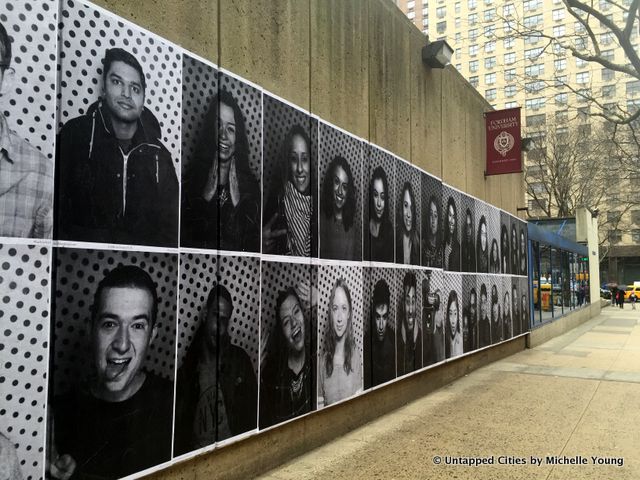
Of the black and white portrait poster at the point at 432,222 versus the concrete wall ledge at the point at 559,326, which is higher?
the black and white portrait poster at the point at 432,222

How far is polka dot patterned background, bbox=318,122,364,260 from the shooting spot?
18.8 ft

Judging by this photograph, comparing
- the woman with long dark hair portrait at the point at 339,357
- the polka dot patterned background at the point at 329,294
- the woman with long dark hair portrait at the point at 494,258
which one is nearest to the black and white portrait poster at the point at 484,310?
the woman with long dark hair portrait at the point at 494,258

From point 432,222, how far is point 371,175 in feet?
7.29

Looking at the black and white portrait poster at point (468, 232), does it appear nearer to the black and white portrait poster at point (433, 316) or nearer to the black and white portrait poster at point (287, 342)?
the black and white portrait poster at point (433, 316)

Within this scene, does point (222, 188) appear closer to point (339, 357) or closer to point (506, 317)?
point (339, 357)

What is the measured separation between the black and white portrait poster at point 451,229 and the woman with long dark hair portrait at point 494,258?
2151 millimetres

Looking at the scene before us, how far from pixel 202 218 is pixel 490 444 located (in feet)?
13.1

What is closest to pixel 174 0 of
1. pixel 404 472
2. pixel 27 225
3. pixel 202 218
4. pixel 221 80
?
pixel 221 80

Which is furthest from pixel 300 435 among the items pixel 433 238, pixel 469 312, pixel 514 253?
pixel 514 253

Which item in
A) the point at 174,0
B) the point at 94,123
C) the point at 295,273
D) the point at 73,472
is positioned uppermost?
the point at 174,0

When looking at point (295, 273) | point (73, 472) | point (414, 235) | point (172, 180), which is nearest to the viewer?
point (73, 472)

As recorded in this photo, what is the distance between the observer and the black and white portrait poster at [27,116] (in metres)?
2.80

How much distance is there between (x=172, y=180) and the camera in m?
3.81

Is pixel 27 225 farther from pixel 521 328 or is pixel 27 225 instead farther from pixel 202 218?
pixel 521 328
